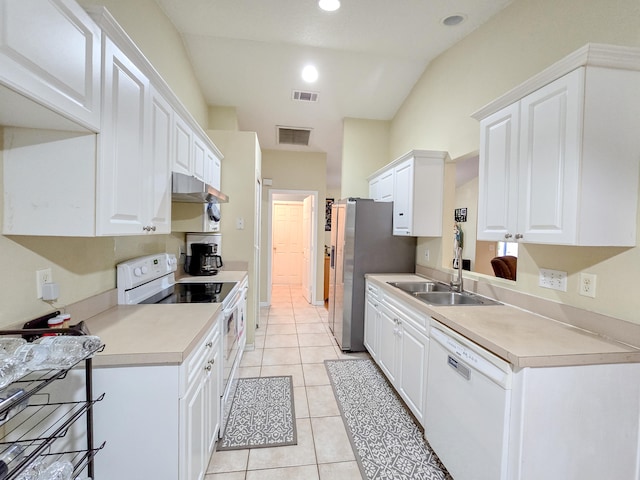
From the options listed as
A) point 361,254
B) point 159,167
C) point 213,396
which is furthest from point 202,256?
point 361,254

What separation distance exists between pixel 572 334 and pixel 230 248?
295 centimetres

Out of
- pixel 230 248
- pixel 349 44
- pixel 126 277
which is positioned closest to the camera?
pixel 126 277

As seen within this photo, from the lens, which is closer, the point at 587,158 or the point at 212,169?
the point at 587,158

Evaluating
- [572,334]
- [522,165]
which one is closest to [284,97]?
[522,165]

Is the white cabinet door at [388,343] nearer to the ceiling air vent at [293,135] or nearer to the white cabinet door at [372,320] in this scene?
the white cabinet door at [372,320]

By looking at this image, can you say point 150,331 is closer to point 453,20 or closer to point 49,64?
point 49,64

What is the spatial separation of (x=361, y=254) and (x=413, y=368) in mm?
1399

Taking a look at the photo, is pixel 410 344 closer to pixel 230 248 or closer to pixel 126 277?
pixel 126 277

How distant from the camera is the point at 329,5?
2.34 metres

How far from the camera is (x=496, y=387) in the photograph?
125 cm

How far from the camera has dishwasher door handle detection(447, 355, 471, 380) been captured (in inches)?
56.3

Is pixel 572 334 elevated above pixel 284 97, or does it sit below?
below

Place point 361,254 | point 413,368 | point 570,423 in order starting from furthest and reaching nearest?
1. point 361,254
2. point 413,368
3. point 570,423

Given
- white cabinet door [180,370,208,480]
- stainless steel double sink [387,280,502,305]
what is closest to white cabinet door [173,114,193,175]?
white cabinet door [180,370,208,480]
